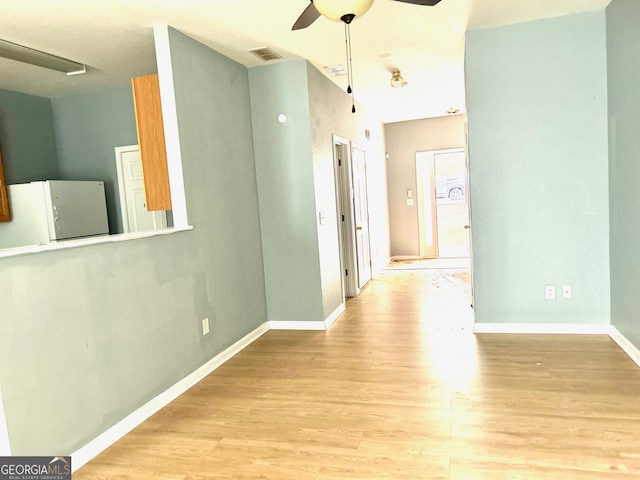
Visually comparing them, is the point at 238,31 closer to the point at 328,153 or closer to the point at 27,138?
the point at 328,153

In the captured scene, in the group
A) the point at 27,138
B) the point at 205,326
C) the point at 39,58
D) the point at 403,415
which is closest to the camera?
the point at 403,415

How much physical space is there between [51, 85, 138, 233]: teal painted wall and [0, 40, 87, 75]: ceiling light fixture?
A: 859 mm

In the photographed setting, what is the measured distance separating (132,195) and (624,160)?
464cm

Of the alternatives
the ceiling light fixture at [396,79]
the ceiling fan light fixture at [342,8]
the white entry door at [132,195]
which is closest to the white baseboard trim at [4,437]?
the ceiling fan light fixture at [342,8]

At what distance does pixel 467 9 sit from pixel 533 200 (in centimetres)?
162

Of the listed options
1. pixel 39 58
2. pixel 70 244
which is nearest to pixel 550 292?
pixel 70 244

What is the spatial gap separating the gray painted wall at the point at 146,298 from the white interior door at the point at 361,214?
196cm

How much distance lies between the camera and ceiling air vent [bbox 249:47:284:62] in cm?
389

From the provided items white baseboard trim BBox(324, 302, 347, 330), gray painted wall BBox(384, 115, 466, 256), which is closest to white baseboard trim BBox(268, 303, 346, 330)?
white baseboard trim BBox(324, 302, 347, 330)

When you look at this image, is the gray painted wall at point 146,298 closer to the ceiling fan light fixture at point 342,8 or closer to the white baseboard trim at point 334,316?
the white baseboard trim at point 334,316

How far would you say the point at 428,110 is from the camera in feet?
24.6

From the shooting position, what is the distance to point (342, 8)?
6.33 ft

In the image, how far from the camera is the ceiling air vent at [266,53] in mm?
3895

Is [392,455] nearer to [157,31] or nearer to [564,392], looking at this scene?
[564,392]
